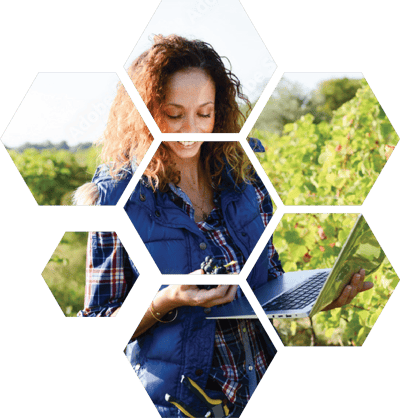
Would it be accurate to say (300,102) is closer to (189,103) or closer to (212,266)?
(189,103)

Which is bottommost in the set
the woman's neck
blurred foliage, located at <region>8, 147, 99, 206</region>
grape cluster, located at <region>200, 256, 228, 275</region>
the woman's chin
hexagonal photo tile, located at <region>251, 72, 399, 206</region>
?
grape cluster, located at <region>200, 256, 228, 275</region>

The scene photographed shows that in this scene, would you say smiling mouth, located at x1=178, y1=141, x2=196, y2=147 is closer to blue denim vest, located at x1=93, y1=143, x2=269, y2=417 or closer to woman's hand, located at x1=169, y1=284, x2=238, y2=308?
blue denim vest, located at x1=93, y1=143, x2=269, y2=417

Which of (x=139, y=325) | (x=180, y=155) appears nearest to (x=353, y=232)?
(x=180, y=155)

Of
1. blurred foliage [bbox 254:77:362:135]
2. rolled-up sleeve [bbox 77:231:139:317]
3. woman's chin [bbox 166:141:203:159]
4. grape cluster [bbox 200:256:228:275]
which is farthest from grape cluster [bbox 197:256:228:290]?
blurred foliage [bbox 254:77:362:135]

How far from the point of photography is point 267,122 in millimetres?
1701

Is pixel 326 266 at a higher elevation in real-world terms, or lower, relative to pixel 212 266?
higher

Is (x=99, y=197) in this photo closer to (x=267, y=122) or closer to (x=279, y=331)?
(x=267, y=122)

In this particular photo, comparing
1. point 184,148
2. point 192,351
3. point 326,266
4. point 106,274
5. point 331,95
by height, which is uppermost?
point 331,95

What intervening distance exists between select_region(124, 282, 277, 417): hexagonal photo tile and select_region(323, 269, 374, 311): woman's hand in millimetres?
314

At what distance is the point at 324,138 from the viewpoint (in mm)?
1782

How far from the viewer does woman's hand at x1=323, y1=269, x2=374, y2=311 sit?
5.92 feet

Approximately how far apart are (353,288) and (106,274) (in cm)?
94

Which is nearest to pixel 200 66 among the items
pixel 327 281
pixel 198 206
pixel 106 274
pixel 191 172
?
pixel 191 172

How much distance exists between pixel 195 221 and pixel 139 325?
44 centimetres
